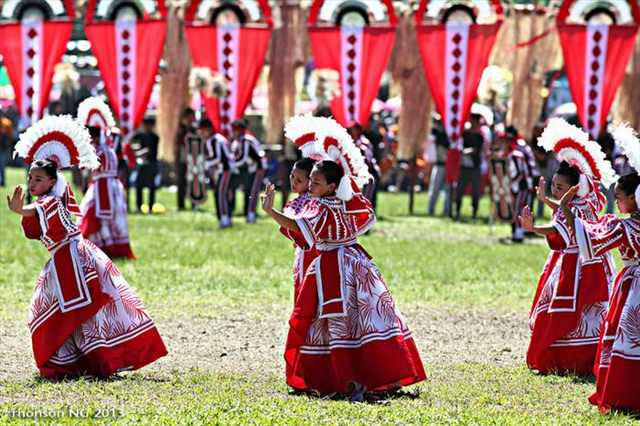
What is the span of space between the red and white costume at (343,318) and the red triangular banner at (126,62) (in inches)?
423

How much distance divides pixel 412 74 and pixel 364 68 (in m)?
3.17

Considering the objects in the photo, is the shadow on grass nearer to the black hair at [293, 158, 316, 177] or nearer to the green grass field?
the green grass field

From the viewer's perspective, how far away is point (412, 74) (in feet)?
68.6

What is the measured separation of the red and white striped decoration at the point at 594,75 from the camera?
56.5ft

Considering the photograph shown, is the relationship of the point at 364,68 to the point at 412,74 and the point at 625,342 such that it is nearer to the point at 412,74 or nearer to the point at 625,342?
the point at 412,74

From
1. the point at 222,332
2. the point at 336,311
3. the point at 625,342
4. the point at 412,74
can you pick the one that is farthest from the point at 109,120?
the point at 412,74

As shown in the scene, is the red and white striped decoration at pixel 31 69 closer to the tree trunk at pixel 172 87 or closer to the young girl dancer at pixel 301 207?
the tree trunk at pixel 172 87

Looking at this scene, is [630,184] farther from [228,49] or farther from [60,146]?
[228,49]

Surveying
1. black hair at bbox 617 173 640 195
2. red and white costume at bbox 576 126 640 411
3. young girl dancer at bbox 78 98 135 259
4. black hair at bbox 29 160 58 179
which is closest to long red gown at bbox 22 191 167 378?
black hair at bbox 29 160 58 179

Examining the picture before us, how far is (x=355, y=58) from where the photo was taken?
17.9 m

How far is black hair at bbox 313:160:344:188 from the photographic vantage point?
7.25 metres

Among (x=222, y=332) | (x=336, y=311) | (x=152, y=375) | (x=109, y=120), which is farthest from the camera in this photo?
(x=109, y=120)

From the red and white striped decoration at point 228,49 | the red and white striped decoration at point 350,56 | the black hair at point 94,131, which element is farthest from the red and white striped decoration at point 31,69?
the black hair at point 94,131

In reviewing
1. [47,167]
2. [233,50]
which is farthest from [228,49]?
[47,167]
